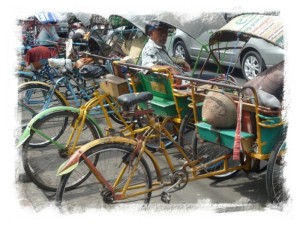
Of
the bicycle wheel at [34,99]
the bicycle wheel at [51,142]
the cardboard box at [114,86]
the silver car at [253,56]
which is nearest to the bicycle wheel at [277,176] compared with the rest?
the bicycle wheel at [51,142]

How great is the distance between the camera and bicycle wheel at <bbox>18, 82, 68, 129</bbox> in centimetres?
537

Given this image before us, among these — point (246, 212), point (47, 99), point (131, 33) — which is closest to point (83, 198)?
point (246, 212)

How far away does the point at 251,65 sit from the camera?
8805 millimetres

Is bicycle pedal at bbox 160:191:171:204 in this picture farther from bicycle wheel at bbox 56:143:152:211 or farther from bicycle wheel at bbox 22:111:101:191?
bicycle wheel at bbox 22:111:101:191

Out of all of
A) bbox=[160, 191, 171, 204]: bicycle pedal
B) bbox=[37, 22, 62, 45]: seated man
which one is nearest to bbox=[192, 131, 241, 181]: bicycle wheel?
bbox=[160, 191, 171, 204]: bicycle pedal

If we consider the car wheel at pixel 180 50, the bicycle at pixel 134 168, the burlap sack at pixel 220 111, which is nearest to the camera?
the bicycle at pixel 134 168

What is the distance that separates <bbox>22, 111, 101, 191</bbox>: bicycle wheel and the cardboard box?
0.63 meters

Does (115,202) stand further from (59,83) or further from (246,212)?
(59,83)

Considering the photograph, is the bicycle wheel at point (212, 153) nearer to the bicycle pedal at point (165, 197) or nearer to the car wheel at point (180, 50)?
the bicycle pedal at point (165, 197)

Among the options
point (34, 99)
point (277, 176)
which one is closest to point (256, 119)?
point (277, 176)

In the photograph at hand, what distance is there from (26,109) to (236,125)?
10.1 feet

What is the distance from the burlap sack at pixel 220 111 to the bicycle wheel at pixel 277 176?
1.49 feet

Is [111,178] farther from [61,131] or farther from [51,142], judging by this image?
[61,131]

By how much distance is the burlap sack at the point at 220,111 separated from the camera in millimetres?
3551
